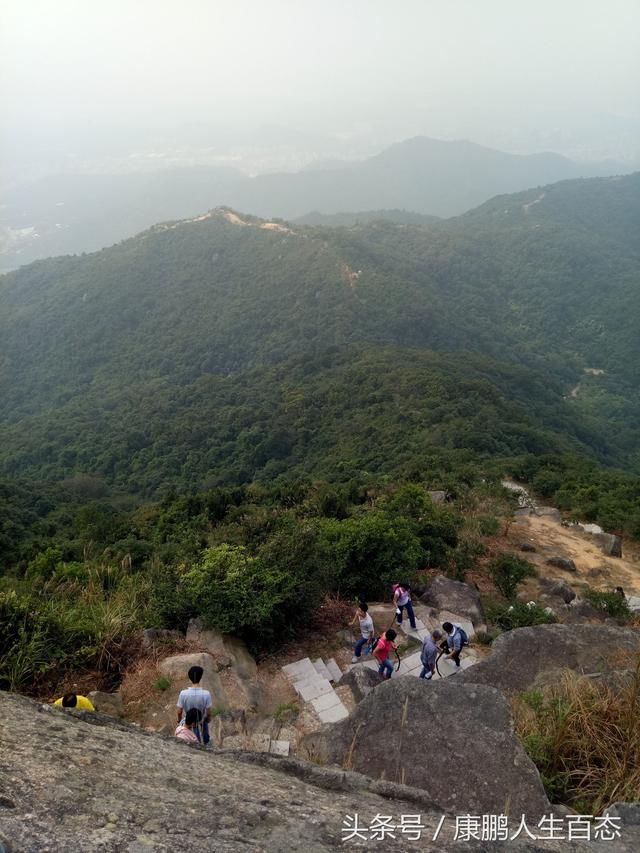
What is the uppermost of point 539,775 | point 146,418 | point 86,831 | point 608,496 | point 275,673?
point 86,831

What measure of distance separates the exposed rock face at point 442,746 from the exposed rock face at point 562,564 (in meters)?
9.97

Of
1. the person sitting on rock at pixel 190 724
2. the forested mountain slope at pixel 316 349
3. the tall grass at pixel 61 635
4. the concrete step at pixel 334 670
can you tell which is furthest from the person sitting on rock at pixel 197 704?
the forested mountain slope at pixel 316 349

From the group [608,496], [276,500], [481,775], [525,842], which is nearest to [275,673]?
[481,775]

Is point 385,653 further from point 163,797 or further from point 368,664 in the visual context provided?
point 163,797

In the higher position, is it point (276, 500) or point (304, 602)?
point (304, 602)

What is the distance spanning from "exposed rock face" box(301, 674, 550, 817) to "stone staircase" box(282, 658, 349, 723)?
1.28 metres

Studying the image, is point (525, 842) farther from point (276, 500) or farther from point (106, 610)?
point (276, 500)

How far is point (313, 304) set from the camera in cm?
8269

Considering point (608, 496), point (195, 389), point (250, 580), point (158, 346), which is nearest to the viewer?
point (250, 580)

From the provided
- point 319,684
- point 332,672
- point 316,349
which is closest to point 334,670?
point 332,672

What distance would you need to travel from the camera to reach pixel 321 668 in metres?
7.49

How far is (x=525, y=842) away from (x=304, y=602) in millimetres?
5580

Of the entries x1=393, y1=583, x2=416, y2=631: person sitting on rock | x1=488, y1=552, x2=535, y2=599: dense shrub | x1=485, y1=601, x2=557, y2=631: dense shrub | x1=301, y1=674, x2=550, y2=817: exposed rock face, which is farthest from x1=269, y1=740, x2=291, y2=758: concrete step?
x1=488, y1=552, x2=535, y2=599: dense shrub

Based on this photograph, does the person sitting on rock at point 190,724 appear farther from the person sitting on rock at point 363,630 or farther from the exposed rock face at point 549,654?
the person sitting on rock at point 363,630
